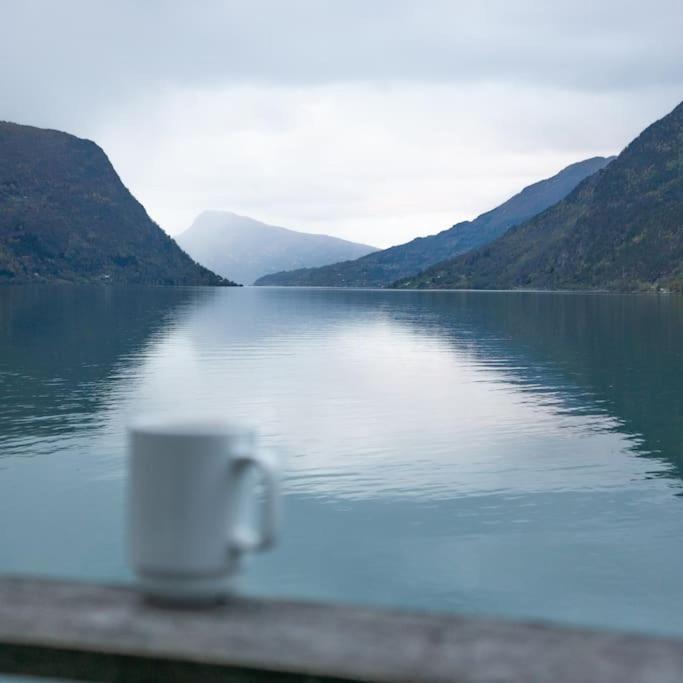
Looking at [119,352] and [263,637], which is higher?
[263,637]

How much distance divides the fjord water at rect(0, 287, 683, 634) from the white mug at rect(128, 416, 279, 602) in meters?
12.7

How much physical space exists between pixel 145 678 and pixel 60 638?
40 cm

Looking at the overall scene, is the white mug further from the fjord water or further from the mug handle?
the fjord water

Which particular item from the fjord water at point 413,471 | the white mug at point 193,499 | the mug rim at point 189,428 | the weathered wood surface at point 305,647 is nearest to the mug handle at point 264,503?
the white mug at point 193,499

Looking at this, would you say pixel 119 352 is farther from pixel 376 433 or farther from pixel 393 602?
pixel 393 602

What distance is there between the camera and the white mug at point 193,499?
4.79 meters

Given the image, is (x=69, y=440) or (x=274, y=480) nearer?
(x=274, y=480)

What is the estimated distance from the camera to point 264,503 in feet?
16.2

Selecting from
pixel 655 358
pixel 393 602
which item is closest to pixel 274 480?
pixel 393 602

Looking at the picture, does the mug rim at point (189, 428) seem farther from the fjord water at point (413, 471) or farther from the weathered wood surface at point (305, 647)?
the fjord water at point (413, 471)

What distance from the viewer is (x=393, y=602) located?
17.5m

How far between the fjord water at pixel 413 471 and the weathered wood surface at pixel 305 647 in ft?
43.3

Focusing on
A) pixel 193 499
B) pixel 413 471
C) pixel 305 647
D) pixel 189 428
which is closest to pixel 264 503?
pixel 193 499

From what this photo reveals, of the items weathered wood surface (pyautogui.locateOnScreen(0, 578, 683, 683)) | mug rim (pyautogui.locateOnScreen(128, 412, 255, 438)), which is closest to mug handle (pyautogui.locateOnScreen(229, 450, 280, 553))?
mug rim (pyautogui.locateOnScreen(128, 412, 255, 438))
